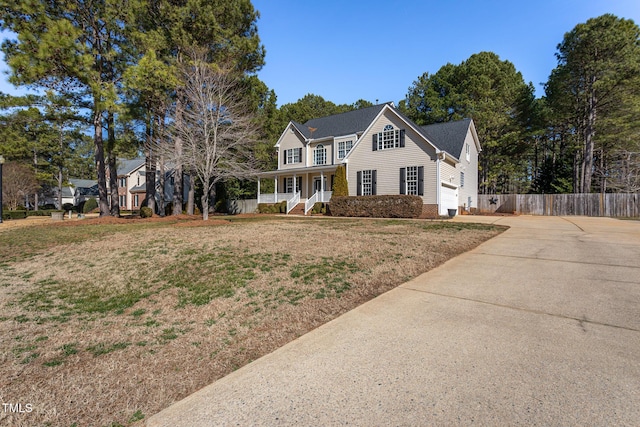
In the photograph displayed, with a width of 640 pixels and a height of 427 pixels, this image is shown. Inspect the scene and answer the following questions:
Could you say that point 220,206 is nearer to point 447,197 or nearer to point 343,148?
point 343,148

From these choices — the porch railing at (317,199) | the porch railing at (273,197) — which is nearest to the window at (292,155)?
the porch railing at (273,197)

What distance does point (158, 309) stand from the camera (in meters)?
3.92

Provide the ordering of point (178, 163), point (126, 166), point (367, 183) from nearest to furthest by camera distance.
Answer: point (178, 163) → point (367, 183) → point (126, 166)

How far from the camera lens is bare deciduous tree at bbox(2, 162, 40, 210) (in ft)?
90.7

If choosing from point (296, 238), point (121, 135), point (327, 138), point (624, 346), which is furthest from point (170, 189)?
point (624, 346)

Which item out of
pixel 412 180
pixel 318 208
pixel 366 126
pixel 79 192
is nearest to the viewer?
A: pixel 412 180

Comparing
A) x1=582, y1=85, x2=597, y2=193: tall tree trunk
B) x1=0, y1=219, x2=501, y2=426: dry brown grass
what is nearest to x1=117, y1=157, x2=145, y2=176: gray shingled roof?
x1=0, y1=219, x2=501, y2=426: dry brown grass

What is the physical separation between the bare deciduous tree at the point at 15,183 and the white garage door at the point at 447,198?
3801 centimetres

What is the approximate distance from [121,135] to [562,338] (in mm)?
23245

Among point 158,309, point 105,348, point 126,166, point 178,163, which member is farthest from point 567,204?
point 126,166

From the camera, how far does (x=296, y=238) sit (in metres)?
8.24

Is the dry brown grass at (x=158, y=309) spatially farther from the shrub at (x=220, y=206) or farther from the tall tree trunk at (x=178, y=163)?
the shrub at (x=220, y=206)

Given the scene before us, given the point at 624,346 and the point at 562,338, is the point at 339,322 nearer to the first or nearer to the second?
the point at 562,338

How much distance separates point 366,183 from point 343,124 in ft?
26.1
